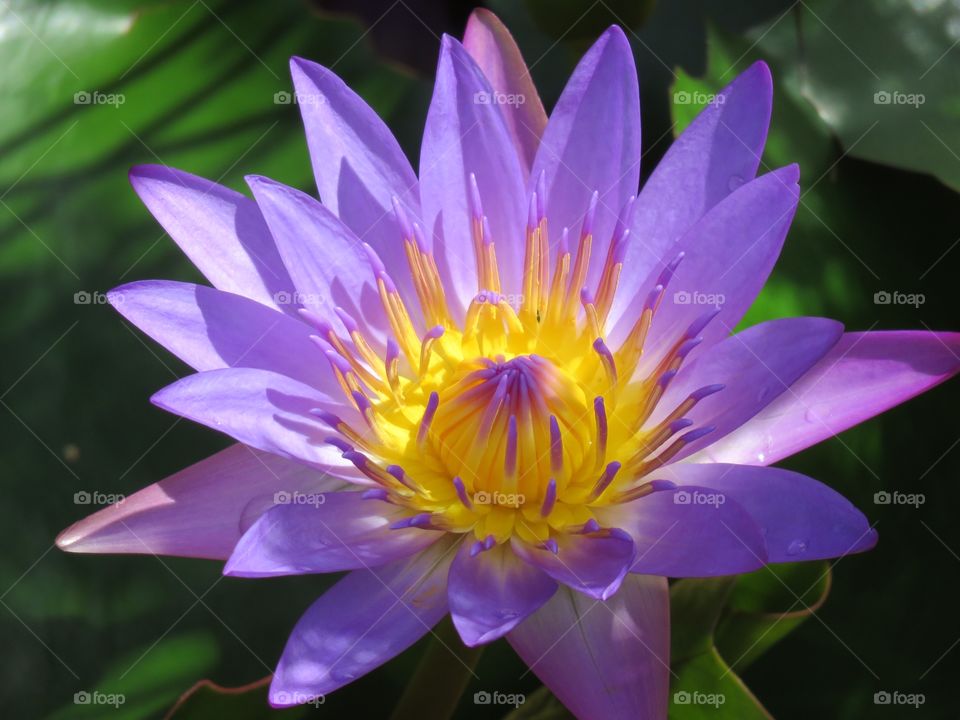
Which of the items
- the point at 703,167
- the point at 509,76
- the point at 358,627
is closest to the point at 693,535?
the point at 358,627

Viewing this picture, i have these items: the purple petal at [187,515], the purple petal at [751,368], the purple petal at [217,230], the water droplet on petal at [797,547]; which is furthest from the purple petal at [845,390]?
the purple petal at [217,230]

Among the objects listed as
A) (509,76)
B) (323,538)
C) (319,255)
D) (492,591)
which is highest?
(509,76)

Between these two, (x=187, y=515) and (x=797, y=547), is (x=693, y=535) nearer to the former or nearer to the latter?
(x=797, y=547)

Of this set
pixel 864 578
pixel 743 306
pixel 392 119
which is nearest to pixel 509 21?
pixel 392 119

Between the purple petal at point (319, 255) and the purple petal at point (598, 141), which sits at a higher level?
the purple petal at point (598, 141)

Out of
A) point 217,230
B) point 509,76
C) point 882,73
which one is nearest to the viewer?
point 217,230

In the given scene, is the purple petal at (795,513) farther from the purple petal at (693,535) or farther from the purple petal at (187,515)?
the purple petal at (187,515)

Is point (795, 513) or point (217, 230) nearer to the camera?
point (795, 513)
